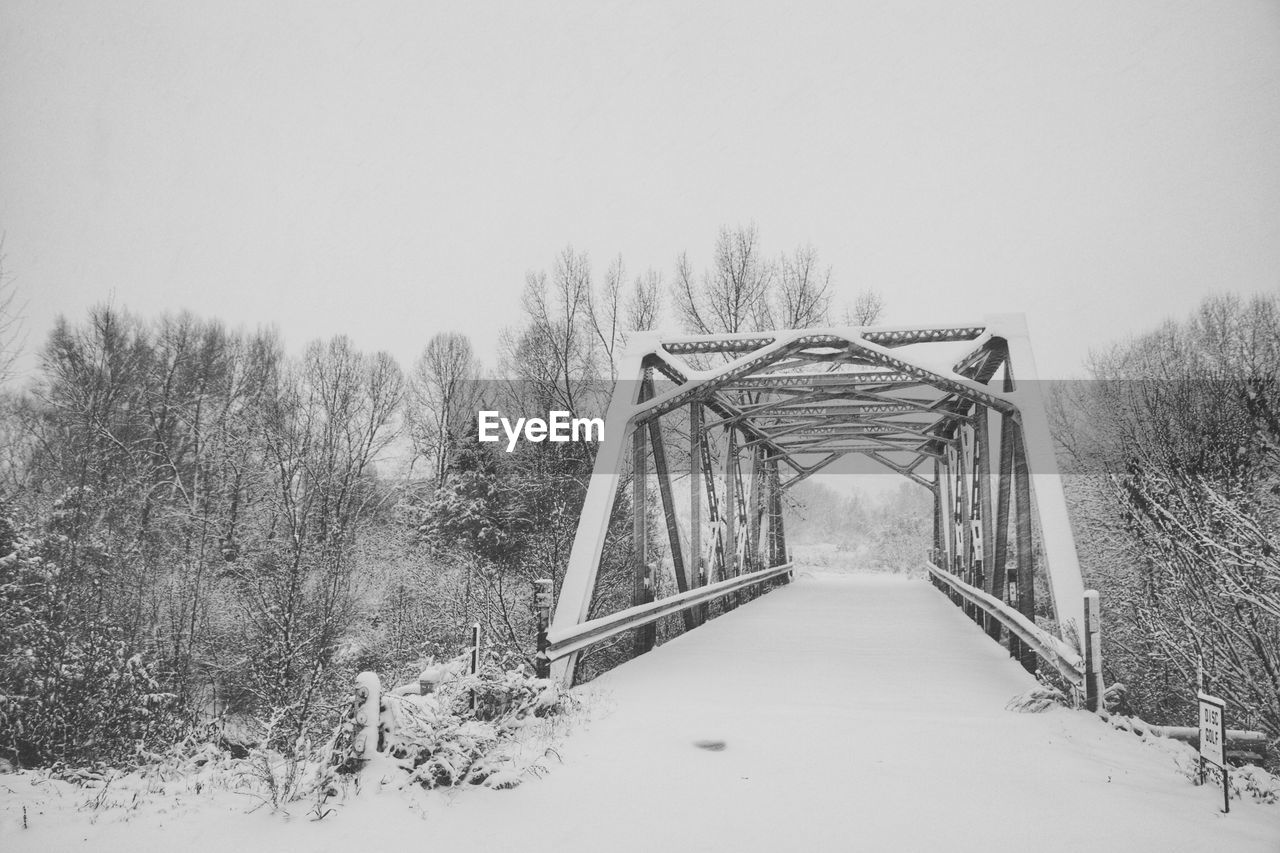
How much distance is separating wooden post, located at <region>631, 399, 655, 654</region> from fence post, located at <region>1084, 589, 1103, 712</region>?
4356 mm

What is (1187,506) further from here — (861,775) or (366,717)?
(366,717)

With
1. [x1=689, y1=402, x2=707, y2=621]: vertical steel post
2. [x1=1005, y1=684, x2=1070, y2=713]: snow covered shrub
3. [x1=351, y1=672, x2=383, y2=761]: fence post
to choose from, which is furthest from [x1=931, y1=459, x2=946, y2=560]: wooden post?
[x1=351, y1=672, x2=383, y2=761]: fence post

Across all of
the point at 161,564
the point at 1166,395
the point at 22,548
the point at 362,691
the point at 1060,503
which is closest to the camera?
the point at 362,691

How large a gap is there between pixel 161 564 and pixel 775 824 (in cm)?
1839

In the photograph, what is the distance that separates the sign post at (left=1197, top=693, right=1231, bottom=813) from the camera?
3.22m

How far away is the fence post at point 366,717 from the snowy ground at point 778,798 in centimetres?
21

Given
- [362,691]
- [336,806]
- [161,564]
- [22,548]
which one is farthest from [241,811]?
[161,564]

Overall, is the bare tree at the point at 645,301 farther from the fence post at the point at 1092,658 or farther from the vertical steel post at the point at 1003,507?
the fence post at the point at 1092,658

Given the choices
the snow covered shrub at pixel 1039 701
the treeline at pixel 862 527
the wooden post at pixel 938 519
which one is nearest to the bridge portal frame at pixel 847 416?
the snow covered shrub at pixel 1039 701

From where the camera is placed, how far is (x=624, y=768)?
4.03m

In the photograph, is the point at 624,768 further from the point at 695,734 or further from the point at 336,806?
the point at 336,806

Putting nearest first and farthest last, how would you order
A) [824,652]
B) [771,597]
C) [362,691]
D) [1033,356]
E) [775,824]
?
[775,824] → [362,691] → [1033,356] → [824,652] → [771,597]

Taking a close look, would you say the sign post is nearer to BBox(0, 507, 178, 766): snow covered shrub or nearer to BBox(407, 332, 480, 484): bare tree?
BBox(0, 507, 178, 766): snow covered shrub

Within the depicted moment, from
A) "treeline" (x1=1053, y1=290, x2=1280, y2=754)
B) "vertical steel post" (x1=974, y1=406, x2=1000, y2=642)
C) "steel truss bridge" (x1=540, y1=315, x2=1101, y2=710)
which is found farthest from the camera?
"vertical steel post" (x1=974, y1=406, x2=1000, y2=642)
